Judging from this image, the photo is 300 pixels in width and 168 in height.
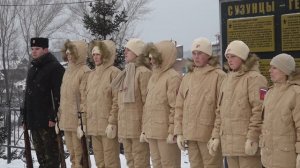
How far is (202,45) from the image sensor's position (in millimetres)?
5832

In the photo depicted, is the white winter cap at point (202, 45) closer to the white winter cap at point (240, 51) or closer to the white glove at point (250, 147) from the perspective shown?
the white winter cap at point (240, 51)

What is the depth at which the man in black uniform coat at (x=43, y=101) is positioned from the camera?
741 centimetres

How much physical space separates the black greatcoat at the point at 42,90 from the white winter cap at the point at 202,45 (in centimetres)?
247

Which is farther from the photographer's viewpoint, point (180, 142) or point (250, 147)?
point (180, 142)

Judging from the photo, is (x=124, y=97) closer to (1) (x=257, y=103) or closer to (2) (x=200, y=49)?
(2) (x=200, y=49)

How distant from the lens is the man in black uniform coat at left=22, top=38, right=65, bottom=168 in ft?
24.3

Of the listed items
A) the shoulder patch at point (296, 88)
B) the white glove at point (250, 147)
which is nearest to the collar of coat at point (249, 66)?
the shoulder patch at point (296, 88)

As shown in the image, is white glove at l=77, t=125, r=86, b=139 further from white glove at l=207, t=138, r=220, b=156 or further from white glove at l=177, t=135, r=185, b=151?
white glove at l=207, t=138, r=220, b=156

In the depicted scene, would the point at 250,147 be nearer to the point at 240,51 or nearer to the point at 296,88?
the point at 296,88

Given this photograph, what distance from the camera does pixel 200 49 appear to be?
582 cm

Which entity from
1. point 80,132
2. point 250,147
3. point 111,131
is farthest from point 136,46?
point 250,147

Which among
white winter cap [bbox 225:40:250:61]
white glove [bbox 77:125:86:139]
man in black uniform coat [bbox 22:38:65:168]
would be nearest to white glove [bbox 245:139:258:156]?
white winter cap [bbox 225:40:250:61]

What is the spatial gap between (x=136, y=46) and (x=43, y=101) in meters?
1.66

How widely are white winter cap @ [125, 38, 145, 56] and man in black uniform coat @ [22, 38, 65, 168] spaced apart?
1.40 meters
